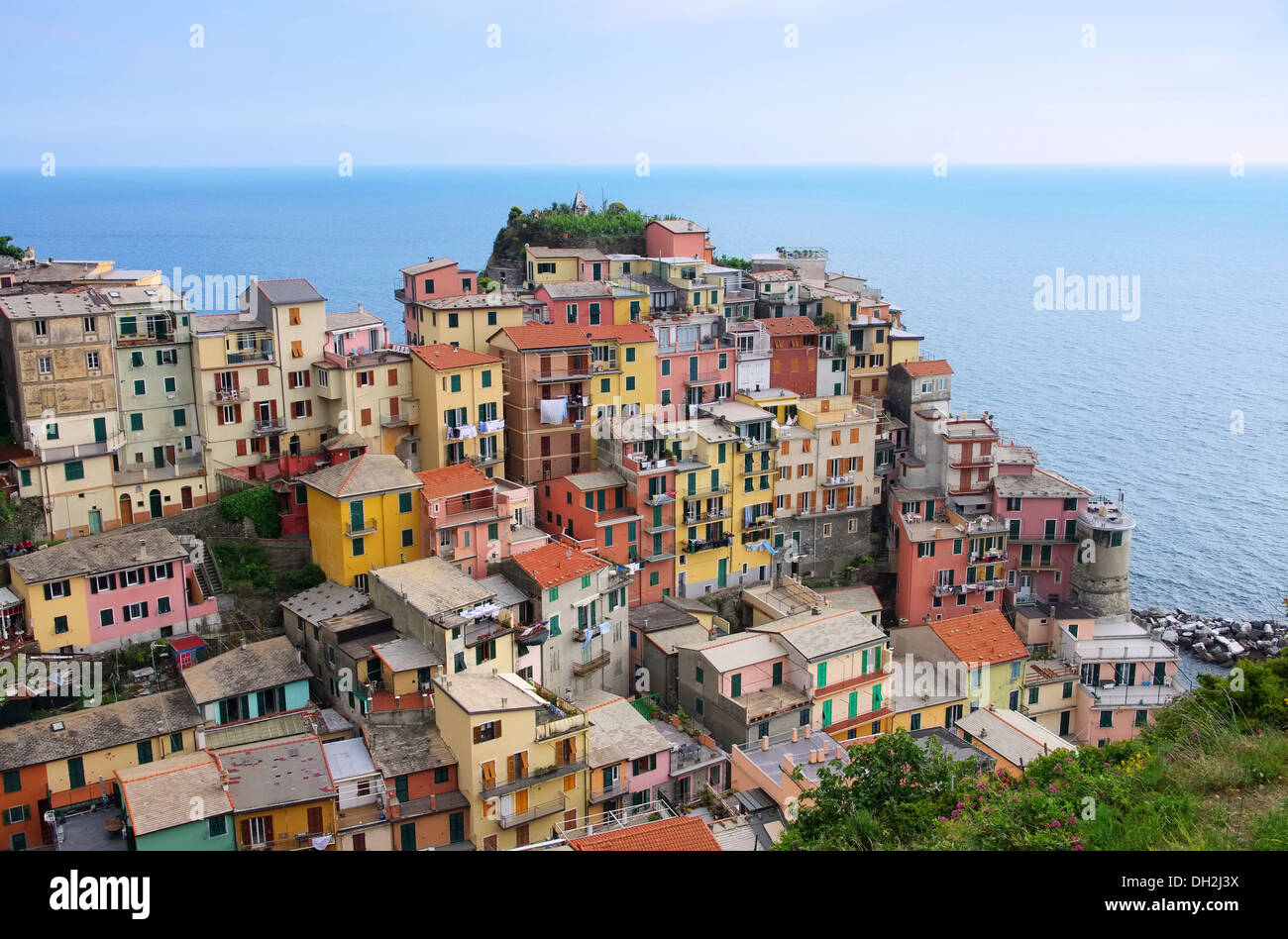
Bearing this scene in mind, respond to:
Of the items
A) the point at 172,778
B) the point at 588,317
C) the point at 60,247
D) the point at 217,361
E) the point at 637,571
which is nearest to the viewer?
the point at 172,778

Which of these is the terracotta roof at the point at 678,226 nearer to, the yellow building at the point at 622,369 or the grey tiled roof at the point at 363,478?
the yellow building at the point at 622,369

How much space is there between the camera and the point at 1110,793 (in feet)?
40.1

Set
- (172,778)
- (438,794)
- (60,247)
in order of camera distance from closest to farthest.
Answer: (172,778) → (438,794) → (60,247)

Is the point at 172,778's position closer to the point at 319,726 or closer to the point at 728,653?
the point at 319,726

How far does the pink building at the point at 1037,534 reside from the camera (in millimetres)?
42375

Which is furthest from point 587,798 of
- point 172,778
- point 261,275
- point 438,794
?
point 261,275

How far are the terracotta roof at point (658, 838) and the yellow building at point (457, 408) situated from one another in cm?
1911

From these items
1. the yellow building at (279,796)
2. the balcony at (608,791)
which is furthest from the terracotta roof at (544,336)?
the yellow building at (279,796)

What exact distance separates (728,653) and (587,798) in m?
7.03

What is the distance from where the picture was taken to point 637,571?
37375 mm

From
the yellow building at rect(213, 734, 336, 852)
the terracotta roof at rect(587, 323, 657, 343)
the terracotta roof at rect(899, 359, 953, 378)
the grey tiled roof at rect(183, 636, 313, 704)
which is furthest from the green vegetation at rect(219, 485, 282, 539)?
the terracotta roof at rect(899, 359, 953, 378)

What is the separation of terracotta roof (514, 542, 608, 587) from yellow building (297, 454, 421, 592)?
3.32m

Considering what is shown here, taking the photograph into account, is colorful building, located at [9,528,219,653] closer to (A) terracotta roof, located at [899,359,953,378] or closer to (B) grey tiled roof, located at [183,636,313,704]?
(B) grey tiled roof, located at [183,636,313,704]

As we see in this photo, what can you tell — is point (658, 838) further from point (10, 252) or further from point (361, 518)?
point (10, 252)
